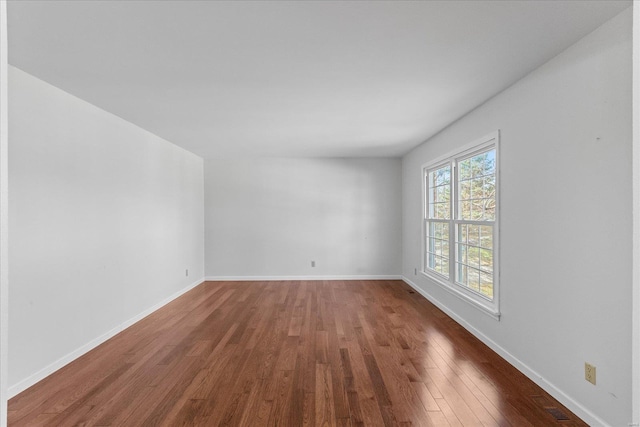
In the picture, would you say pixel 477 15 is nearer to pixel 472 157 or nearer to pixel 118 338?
pixel 472 157

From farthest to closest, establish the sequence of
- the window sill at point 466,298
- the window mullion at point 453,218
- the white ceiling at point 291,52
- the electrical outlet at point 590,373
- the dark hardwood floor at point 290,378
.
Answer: the window mullion at point 453,218 < the window sill at point 466,298 < the dark hardwood floor at point 290,378 < the electrical outlet at point 590,373 < the white ceiling at point 291,52

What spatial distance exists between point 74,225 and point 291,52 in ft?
8.24

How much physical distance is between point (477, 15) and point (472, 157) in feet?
6.67

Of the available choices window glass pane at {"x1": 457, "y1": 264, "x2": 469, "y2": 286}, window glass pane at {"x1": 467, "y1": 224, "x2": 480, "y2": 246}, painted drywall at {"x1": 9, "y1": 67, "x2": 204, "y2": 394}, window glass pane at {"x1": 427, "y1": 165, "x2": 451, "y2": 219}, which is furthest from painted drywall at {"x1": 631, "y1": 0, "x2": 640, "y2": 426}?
window glass pane at {"x1": 427, "y1": 165, "x2": 451, "y2": 219}

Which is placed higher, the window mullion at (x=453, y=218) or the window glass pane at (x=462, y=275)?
the window mullion at (x=453, y=218)

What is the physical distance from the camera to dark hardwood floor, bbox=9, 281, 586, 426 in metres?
1.94

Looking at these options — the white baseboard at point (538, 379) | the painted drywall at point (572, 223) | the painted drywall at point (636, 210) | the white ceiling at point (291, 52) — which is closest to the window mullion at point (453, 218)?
the white baseboard at point (538, 379)

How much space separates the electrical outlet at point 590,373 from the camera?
5.96ft

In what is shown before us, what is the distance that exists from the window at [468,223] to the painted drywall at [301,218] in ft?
4.73

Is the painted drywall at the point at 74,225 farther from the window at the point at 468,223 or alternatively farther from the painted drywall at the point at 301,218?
Answer: the window at the point at 468,223

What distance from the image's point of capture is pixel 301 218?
607cm

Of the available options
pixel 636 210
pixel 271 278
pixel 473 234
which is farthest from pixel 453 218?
pixel 271 278

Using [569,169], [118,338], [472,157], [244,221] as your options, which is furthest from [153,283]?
[569,169]

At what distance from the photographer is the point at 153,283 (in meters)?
4.15
